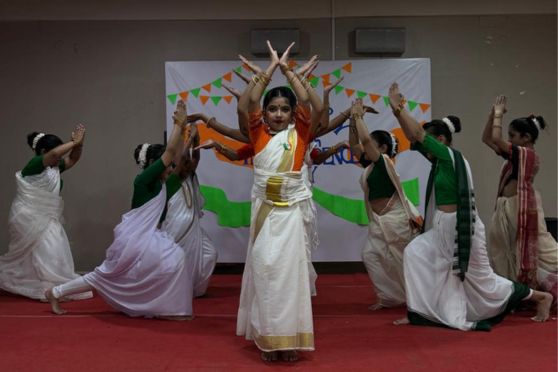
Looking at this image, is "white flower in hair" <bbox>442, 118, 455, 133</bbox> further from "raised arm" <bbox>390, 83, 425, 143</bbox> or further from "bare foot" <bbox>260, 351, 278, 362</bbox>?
"bare foot" <bbox>260, 351, 278, 362</bbox>

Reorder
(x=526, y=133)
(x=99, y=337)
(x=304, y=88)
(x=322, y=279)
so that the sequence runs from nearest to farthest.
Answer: (x=304, y=88) → (x=99, y=337) → (x=526, y=133) → (x=322, y=279)

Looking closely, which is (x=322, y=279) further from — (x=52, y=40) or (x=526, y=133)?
(x=52, y=40)

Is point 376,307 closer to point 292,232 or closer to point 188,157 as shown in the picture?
point 292,232

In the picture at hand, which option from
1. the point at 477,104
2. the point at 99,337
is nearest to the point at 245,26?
the point at 477,104

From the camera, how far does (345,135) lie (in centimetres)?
643

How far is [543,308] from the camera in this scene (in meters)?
4.12

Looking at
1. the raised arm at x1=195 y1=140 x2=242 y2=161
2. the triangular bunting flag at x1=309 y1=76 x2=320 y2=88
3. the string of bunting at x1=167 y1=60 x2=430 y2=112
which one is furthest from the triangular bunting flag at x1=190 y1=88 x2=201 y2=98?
the raised arm at x1=195 y1=140 x2=242 y2=161

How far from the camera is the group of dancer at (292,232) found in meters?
3.27

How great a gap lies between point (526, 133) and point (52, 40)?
16.0ft

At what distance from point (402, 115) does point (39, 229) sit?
3237 millimetres

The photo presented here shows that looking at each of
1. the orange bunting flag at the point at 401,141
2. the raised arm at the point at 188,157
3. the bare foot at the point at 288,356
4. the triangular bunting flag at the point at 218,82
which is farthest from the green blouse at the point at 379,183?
the triangular bunting flag at the point at 218,82

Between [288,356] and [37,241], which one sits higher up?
[37,241]

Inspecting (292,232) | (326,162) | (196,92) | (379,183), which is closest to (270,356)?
(292,232)

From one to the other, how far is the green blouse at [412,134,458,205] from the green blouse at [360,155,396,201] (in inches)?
20.4
